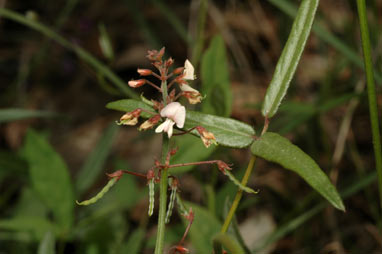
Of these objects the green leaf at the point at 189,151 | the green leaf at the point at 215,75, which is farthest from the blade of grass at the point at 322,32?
the green leaf at the point at 189,151

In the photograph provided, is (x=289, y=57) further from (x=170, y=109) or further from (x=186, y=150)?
(x=186, y=150)

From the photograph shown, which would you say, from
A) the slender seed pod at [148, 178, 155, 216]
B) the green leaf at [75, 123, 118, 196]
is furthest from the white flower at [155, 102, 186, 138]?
the green leaf at [75, 123, 118, 196]

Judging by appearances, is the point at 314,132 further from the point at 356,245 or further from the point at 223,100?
the point at 223,100

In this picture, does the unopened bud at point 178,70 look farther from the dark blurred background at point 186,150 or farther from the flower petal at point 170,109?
the dark blurred background at point 186,150

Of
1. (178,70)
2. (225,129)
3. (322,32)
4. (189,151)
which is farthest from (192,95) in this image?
(322,32)

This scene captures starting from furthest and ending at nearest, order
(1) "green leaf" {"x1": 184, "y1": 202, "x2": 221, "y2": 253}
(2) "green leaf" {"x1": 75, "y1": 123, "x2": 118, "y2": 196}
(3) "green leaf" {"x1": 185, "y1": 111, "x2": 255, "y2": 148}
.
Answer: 1. (2) "green leaf" {"x1": 75, "y1": 123, "x2": 118, "y2": 196}
2. (1) "green leaf" {"x1": 184, "y1": 202, "x2": 221, "y2": 253}
3. (3) "green leaf" {"x1": 185, "y1": 111, "x2": 255, "y2": 148}

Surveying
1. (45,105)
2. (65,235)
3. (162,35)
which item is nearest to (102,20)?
(162,35)

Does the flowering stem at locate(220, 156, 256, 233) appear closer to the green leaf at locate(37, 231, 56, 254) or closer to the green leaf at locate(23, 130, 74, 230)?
the green leaf at locate(37, 231, 56, 254)
